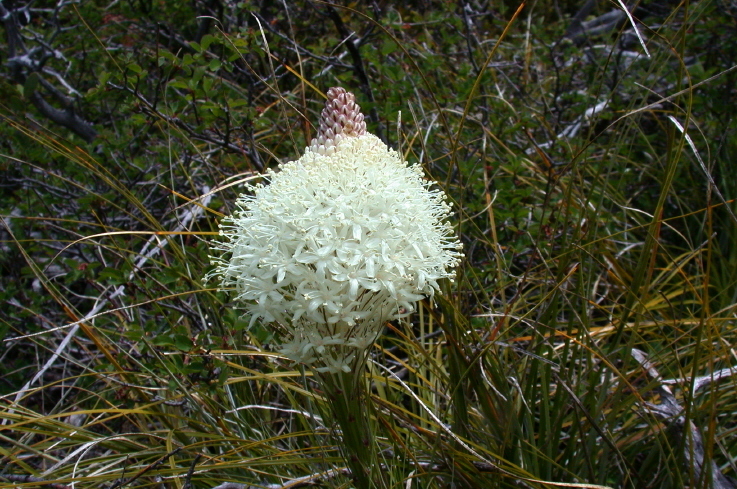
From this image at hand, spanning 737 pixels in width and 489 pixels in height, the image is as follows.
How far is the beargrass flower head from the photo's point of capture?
1.18 meters

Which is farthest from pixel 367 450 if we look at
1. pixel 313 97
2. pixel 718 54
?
pixel 718 54

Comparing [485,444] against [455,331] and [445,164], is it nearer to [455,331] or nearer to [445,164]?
[455,331]

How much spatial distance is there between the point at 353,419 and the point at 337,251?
43 cm

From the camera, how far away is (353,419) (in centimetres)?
134

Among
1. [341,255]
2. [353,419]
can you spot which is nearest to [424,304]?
[353,419]

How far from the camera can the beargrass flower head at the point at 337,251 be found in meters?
1.18

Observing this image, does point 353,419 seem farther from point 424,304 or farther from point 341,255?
point 424,304

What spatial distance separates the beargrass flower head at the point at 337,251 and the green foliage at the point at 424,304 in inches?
16.3

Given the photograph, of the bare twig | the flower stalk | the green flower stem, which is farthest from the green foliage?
the flower stalk

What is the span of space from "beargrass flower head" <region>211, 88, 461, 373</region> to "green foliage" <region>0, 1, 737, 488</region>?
41 centimetres

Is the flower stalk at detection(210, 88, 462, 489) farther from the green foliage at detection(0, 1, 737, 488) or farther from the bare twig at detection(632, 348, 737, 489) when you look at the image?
the bare twig at detection(632, 348, 737, 489)

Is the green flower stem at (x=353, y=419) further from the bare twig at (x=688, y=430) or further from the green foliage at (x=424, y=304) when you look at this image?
the bare twig at (x=688, y=430)

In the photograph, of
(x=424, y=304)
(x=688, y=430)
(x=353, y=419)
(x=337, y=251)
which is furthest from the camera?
(x=424, y=304)

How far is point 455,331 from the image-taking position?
1.71m
